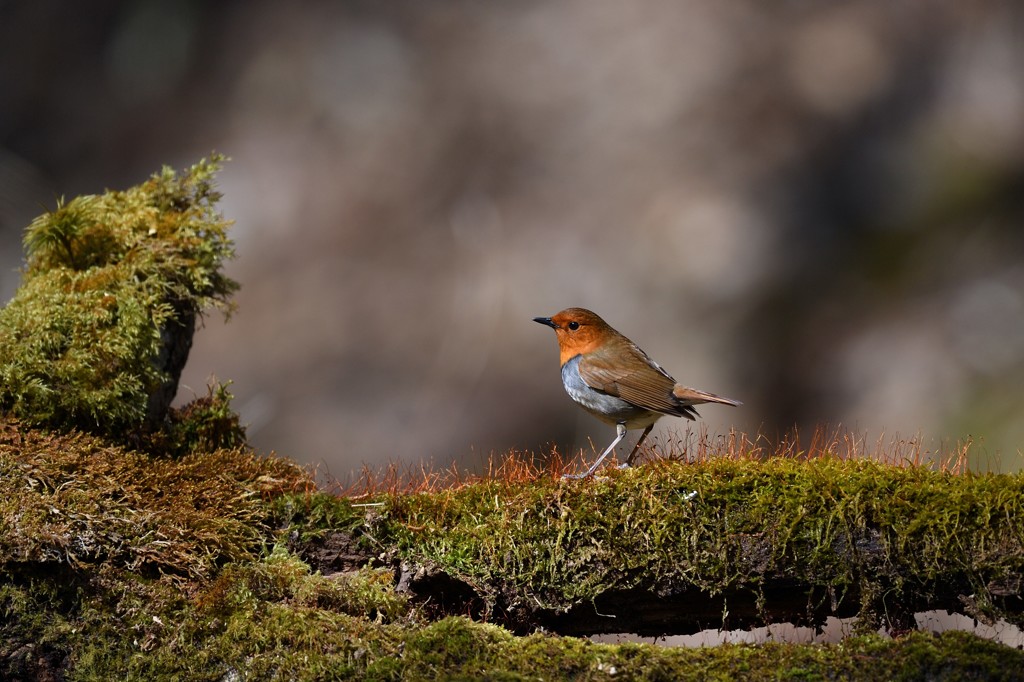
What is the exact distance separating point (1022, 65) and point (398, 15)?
23.0ft

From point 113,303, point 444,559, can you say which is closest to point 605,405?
point 444,559

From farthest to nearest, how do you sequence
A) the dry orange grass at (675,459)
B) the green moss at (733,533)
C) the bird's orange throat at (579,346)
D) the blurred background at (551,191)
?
the blurred background at (551,191) < the bird's orange throat at (579,346) < the dry orange grass at (675,459) < the green moss at (733,533)

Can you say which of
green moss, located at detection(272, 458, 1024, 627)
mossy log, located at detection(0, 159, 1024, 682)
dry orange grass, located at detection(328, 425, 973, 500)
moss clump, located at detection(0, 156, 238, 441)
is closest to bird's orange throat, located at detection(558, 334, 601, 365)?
dry orange grass, located at detection(328, 425, 973, 500)

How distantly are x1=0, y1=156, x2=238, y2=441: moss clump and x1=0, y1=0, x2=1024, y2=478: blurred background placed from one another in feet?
17.0

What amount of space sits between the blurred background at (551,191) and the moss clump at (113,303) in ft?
17.0

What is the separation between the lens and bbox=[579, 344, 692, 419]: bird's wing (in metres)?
3.87

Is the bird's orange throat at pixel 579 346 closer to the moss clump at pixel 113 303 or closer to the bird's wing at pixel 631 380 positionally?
the bird's wing at pixel 631 380

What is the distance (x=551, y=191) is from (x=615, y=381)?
6.73 meters

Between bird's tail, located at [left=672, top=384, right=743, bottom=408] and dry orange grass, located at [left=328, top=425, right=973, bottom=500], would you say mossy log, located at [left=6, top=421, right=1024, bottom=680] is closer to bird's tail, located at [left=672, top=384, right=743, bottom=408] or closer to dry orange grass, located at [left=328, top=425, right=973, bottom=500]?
dry orange grass, located at [left=328, top=425, right=973, bottom=500]

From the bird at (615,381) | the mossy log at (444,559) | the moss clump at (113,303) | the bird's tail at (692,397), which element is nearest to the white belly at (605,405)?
the bird at (615,381)

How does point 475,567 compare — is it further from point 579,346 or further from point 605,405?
point 579,346

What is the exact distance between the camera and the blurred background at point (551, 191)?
8609 millimetres

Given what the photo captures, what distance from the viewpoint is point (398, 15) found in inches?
434

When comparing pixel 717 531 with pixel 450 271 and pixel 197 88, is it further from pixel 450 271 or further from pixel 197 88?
pixel 197 88
